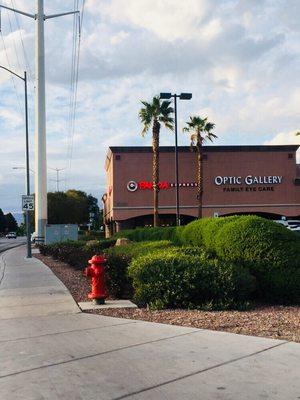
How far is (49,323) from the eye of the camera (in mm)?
8922

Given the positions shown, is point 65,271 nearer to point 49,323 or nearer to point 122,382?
point 49,323

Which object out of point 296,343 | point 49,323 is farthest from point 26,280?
point 296,343

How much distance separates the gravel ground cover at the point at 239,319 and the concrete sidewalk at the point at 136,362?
35 centimetres

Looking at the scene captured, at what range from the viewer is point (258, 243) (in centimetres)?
1088

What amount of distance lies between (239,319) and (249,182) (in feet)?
173

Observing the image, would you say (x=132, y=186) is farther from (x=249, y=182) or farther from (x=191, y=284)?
(x=191, y=284)

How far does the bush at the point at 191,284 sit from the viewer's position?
9781mm

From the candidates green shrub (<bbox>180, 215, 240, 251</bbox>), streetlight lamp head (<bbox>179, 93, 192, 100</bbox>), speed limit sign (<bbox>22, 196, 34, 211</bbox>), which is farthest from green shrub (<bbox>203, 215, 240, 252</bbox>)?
streetlight lamp head (<bbox>179, 93, 192, 100</bbox>)

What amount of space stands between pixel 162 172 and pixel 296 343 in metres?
52.6

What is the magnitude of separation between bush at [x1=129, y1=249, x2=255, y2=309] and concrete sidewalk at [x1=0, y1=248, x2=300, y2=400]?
3.76ft

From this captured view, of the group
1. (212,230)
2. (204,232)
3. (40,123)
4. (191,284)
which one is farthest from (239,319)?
(40,123)

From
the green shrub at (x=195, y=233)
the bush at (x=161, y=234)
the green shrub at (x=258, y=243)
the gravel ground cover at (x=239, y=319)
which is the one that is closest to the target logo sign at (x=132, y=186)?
the bush at (x=161, y=234)

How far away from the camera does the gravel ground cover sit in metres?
7.71

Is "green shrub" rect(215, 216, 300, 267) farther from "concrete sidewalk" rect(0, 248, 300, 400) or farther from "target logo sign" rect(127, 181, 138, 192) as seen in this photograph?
"target logo sign" rect(127, 181, 138, 192)
